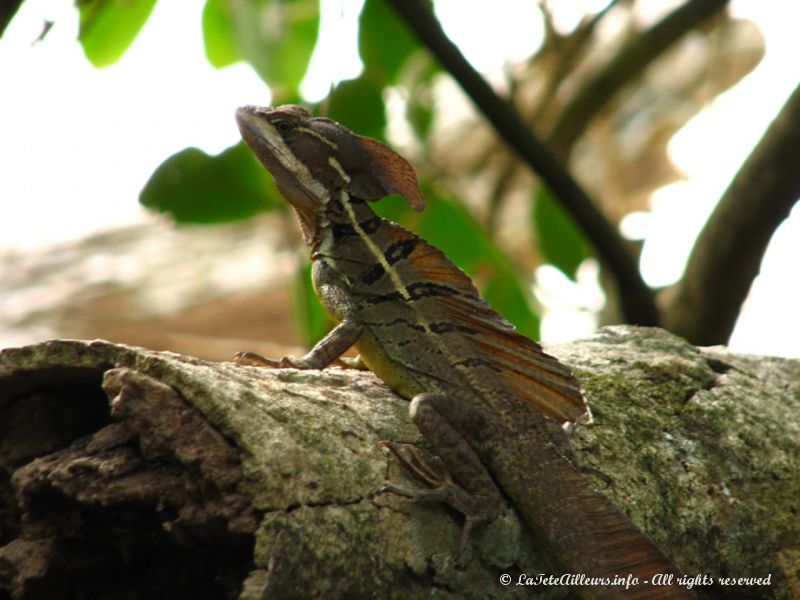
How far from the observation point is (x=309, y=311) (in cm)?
379

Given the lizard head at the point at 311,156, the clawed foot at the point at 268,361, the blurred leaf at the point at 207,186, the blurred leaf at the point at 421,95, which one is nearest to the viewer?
the clawed foot at the point at 268,361

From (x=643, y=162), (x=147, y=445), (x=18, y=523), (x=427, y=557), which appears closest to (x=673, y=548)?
(x=427, y=557)

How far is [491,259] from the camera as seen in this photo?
13.0 ft

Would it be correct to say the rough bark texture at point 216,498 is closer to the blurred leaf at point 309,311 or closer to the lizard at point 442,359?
the lizard at point 442,359

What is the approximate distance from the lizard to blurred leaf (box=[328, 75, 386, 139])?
0.43 ft

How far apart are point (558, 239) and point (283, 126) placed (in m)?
1.55

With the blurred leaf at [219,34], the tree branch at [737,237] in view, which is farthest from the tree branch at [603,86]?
the blurred leaf at [219,34]

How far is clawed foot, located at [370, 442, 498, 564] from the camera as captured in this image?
2201mm

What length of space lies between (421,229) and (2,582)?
2.14 meters

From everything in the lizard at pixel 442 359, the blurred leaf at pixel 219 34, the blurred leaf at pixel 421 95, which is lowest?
the lizard at pixel 442 359

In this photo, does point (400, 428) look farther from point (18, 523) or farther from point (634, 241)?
point (634, 241)

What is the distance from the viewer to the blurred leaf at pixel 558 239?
14.8ft

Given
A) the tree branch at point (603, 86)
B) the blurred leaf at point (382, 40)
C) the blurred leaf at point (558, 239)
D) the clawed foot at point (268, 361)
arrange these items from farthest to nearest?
the tree branch at point (603, 86) < the blurred leaf at point (558, 239) < the blurred leaf at point (382, 40) < the clawed foot at point (268, 361)

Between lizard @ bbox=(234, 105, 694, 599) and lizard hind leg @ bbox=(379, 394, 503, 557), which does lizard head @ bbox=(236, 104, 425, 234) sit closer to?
lizard @ bbox=(234, 105, 694, 599)
